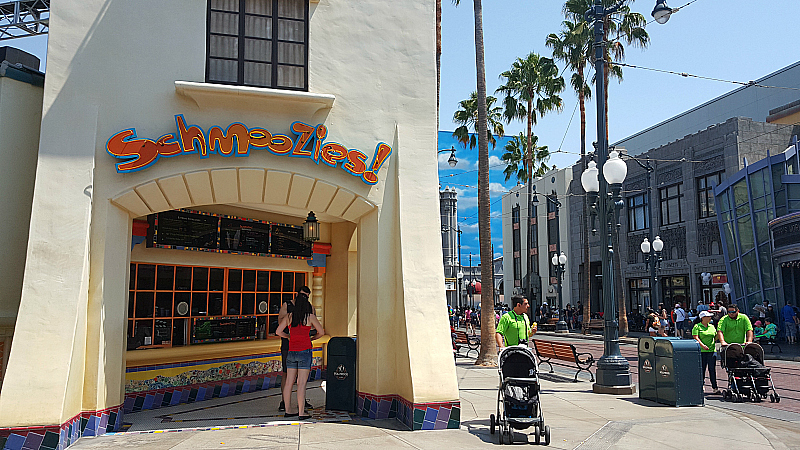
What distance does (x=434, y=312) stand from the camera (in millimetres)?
8555

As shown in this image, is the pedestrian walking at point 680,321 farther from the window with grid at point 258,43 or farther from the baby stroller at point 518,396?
the window with grid at point 258,43

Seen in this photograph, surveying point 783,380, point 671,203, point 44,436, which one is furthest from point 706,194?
point 44,436

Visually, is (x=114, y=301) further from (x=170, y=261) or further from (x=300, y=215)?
(x=300, y=215)

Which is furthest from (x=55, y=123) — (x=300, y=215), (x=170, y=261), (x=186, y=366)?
(x=300, y=215)

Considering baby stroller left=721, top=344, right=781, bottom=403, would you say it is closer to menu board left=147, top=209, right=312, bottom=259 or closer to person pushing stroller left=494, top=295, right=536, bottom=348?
person pushing stroller left=494, top=295, right=536, bottom=348

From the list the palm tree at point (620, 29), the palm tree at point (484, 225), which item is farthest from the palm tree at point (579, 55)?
the palm tree at point (484, 225)

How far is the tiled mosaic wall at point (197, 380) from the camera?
9.67 m

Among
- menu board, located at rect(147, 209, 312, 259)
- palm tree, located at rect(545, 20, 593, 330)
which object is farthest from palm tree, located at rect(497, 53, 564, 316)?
menu board, located at rect(147, 209, 312, 259)

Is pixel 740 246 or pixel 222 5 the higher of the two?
pixel 222 5

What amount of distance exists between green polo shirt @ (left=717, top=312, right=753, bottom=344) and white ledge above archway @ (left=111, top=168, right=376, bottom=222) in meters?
7.46

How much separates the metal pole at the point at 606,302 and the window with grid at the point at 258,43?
20.6 feet

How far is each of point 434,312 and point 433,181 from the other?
1.98 metres

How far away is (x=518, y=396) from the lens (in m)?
7.54

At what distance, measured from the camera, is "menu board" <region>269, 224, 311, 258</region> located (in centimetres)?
1245
